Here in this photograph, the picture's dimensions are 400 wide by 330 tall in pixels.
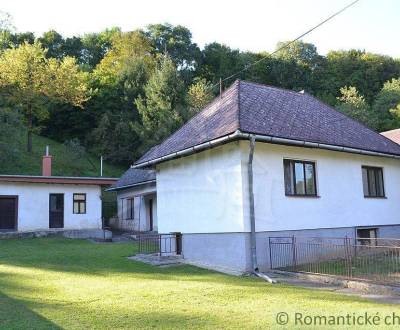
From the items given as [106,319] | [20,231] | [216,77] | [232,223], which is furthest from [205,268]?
[216,77]

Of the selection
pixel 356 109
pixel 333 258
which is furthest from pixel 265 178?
pixel 356 109

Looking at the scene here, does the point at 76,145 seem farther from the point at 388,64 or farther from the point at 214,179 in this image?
the point at 388,64

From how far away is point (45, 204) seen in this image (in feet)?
85.3

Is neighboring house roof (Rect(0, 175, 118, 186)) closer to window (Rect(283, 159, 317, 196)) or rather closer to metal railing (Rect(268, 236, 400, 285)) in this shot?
window (Rect(283, 159, 317, 196))

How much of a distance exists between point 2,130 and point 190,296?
28.5 meters

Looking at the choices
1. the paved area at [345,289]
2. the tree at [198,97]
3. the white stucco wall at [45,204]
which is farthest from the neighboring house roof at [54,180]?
the paved area at [345,289]

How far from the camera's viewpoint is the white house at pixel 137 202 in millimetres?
28109

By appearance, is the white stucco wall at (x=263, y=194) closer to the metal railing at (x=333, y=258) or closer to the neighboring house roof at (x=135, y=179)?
the metal railing at (x=333, y=258)

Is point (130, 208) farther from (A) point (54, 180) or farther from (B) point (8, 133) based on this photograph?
(B) point (8, 133)

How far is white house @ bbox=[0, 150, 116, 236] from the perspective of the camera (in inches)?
982

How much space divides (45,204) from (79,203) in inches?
78.7

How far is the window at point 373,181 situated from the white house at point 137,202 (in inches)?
538

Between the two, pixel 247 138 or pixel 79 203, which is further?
pixel 79 203

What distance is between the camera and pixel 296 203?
13.7 meters
